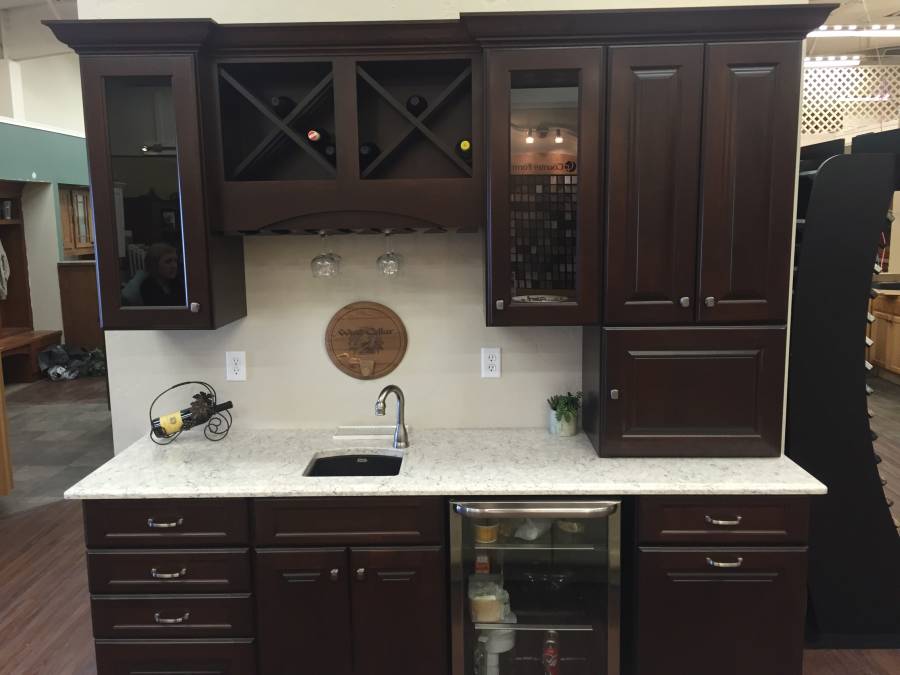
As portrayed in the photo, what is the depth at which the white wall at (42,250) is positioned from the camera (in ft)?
26.2

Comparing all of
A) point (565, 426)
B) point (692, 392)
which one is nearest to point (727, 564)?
point (692, 392)

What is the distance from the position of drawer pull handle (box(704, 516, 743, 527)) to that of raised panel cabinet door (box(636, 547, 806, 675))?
0.27ft

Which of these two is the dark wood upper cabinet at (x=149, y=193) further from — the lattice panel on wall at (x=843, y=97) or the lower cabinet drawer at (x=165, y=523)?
the lattice panel on wall at (x=843, y=97)

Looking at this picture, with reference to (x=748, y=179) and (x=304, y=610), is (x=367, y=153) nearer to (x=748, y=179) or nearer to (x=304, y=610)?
(x=748, y=179)

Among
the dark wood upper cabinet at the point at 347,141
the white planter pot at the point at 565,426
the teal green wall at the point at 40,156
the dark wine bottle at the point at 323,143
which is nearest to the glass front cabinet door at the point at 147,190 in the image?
the dark wood upper cabinet at the point at 347,141

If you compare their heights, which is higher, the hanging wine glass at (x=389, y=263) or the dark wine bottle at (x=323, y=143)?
the dark wine bottle at (x=323, y=143)

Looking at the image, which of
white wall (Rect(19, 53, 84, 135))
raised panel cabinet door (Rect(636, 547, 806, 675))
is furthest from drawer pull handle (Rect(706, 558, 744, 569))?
white wall (Rect(19, 53, 84, 135))

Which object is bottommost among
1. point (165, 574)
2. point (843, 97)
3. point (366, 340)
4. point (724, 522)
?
point (165, 574)

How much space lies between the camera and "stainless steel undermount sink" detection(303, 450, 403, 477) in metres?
2.44

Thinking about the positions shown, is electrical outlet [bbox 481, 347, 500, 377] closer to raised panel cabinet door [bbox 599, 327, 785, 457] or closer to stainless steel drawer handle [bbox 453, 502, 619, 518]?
raised panel cabinet door [bbox 599, 327, 785, 457]

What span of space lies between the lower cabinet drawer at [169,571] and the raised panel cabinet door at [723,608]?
50.6 inches

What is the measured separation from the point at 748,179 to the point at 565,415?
40.9 inches

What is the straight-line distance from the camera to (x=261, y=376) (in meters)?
2.66

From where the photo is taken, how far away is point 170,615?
2.14 metres
